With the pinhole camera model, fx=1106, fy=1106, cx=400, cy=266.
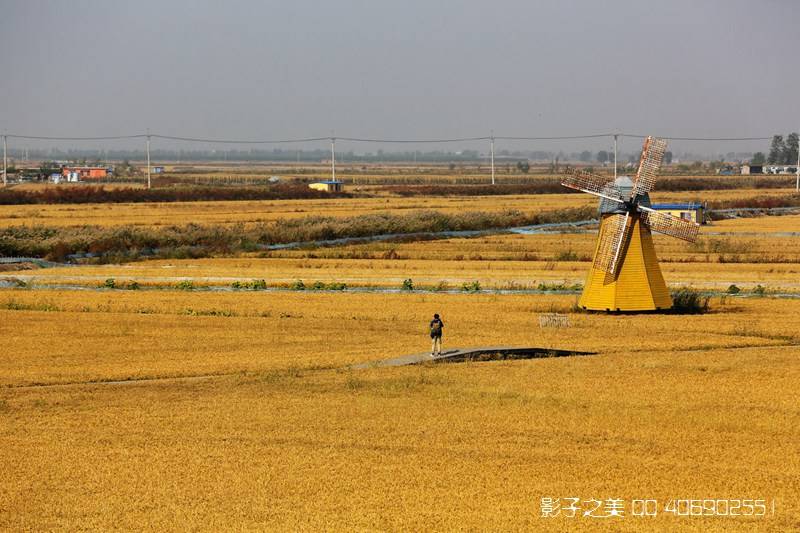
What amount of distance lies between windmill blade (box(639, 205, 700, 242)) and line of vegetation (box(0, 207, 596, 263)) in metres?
30.7

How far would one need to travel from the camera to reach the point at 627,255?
42.0 meters

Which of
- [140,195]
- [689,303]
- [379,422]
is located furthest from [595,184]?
[140,195]

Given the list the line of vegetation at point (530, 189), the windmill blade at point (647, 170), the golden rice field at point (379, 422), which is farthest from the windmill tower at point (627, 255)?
the line of vegetation at point (530, 189)

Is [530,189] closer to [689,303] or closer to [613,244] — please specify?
[689,303]

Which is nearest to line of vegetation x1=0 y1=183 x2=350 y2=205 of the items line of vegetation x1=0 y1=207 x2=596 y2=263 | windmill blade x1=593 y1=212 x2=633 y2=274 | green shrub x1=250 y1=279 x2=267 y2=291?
line of vegetation x1=0 y1=207 x2=596 y2=263

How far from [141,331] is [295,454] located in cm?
1709

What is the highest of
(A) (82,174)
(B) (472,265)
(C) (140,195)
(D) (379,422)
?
(A) (82,174)

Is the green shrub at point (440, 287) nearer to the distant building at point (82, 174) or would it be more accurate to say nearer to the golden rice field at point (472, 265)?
the golden rice field at point (472, 265)

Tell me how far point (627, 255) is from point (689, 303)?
3.83 metres

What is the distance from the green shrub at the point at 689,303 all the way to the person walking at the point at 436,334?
49.1ft

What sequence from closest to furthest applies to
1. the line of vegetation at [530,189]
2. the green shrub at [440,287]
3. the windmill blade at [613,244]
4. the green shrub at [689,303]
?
1. the windmill blade at [613,244]
2. the green shrub at [689,303]
3. the green shrub at [440,287]
4. the line of vegetation at [530,189]

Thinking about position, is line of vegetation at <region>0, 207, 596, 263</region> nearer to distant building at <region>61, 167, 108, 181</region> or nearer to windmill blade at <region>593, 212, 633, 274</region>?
windmill blade at <region>593, 212, 633, 274</region>

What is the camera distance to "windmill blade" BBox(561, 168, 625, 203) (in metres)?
42.6

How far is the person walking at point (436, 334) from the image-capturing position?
99.2 feet
